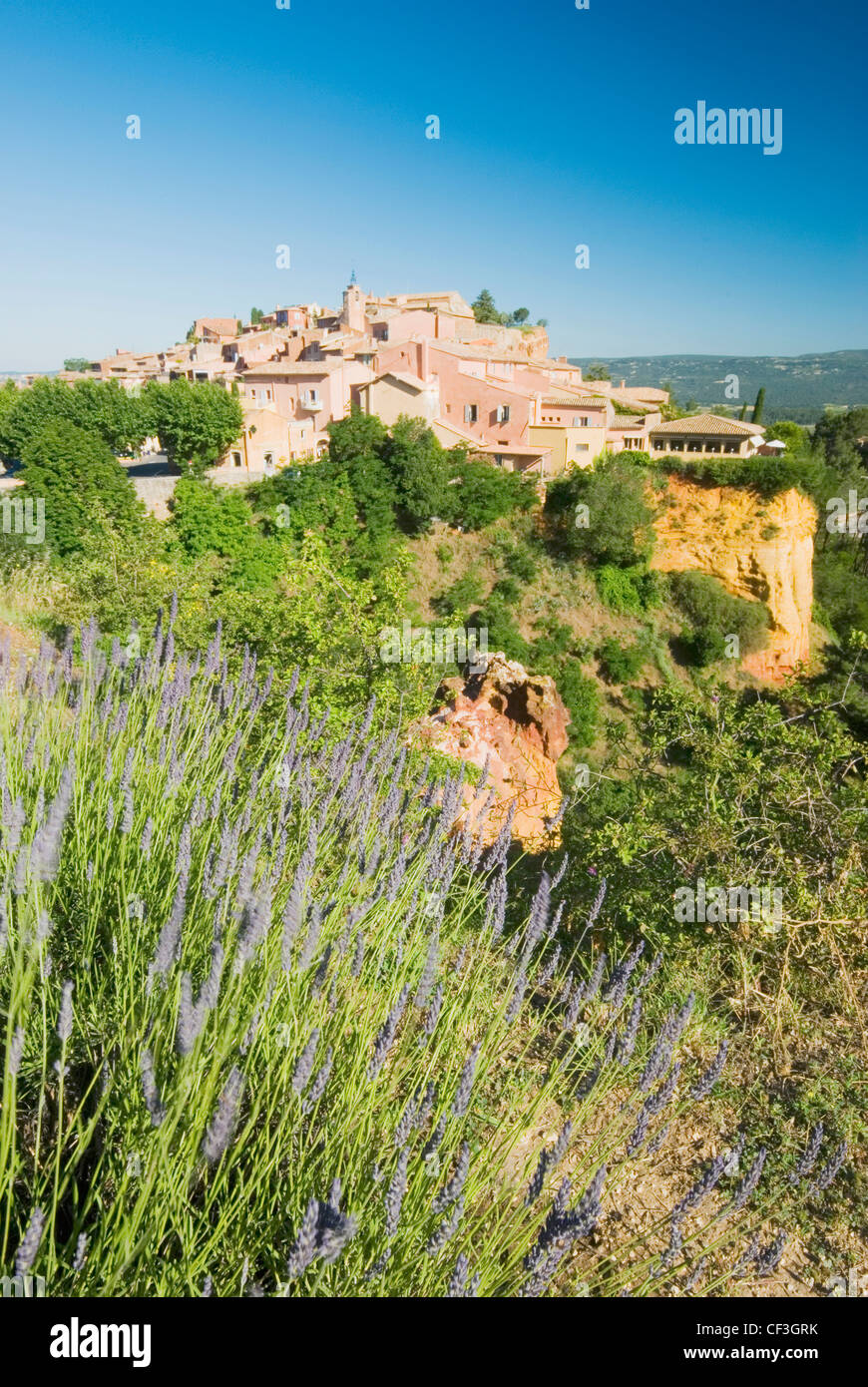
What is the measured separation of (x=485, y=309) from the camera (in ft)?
225

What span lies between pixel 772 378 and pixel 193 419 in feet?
178

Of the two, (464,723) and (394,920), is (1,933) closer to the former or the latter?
(394,920)

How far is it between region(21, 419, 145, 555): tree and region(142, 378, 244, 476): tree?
5136mm

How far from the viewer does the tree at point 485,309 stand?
222 feet

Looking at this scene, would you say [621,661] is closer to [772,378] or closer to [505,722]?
[505,722]

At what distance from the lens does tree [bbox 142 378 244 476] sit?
32.3 m

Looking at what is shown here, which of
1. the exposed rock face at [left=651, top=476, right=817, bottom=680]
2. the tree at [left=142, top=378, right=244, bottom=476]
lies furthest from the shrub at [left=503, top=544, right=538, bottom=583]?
the tree at [left=142, top=378, right=244, bottom=476]

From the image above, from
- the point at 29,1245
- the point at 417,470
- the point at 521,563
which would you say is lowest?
the point at 29,1245

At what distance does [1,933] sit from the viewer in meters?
1.78

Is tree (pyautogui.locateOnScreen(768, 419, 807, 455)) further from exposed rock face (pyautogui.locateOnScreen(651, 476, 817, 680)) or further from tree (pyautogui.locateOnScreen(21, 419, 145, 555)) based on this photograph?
tree (pyautogui.locateOnScreen(21, 419, 145, 555))

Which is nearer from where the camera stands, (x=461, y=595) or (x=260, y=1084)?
(x=260, y=1084)

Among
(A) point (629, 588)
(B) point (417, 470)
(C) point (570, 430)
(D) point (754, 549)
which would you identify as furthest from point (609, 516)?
(B) point (417, 470)

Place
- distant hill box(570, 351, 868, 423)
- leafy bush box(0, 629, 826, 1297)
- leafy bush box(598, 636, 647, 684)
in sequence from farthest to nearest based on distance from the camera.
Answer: distant hill box(570, 351, 868, 423)
leafy bush box(598, 636, 647, 684)
leafy bush box(0, 629, 826, 1297)
